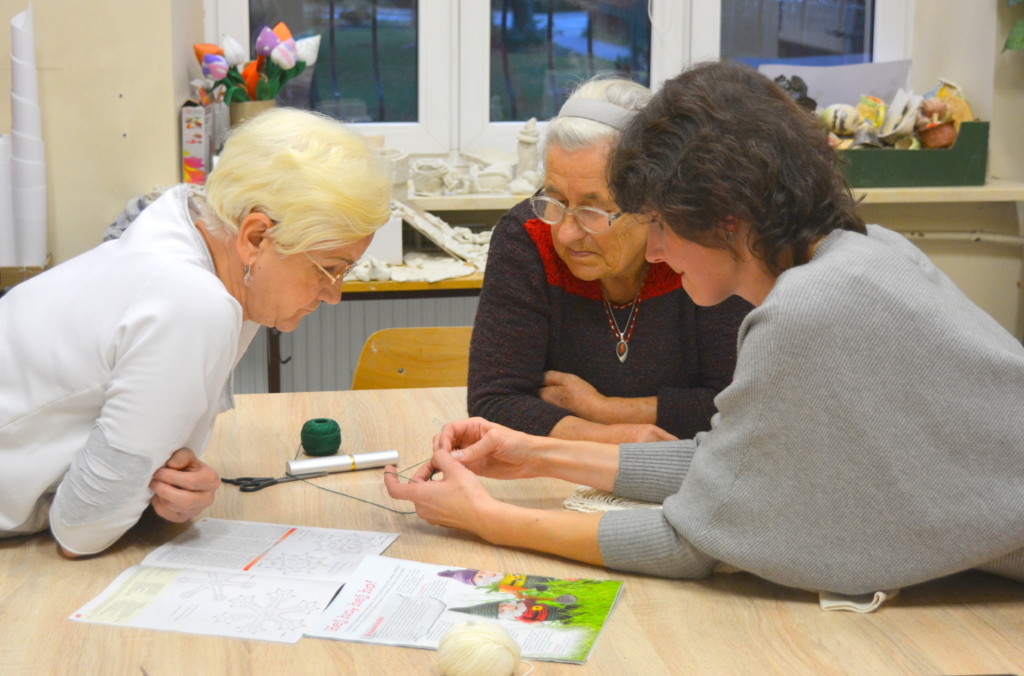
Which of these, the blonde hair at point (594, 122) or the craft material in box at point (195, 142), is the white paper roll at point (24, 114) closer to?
the craft material in box at point (195, 142)

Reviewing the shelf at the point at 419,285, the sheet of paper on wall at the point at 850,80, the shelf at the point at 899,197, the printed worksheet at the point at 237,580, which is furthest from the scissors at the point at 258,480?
the sheet of paper on wall at the point at 850,80

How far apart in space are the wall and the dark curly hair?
226cm

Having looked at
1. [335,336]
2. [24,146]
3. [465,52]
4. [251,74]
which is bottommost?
[335,336]

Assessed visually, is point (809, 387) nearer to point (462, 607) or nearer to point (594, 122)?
point (462, 607)

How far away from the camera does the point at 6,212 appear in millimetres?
2895

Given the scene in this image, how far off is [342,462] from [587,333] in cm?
52

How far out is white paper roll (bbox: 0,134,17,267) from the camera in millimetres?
2885

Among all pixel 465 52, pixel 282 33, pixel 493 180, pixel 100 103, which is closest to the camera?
pixel 100 103

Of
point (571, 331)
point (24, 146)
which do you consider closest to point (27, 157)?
point (24, 146)

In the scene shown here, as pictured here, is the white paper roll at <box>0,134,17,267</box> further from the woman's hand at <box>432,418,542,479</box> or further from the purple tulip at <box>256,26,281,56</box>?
the woman's hand at <box>432,418,542,479</box>

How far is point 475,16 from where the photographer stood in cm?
380

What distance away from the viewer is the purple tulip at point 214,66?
10.5 feet

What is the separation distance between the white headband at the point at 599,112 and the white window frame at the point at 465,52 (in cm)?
223

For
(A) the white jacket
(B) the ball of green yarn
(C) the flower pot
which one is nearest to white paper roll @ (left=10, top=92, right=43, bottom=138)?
(C) the flower pot
